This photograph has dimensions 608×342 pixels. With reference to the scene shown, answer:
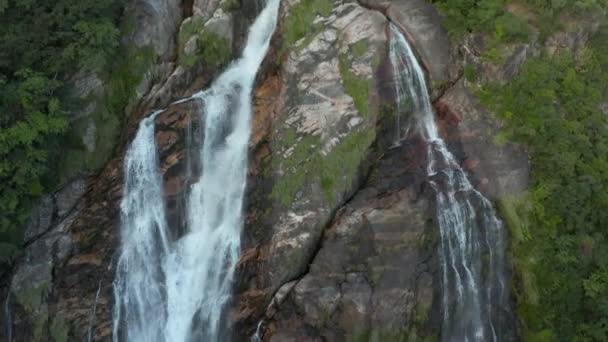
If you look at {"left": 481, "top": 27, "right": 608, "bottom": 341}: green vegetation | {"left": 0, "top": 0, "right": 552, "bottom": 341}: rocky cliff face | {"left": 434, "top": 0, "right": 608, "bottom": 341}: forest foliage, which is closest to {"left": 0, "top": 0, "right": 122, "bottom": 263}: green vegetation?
{"left": 0, "top": 0, "right": 552, "bottom": 341}: rocky cliff face

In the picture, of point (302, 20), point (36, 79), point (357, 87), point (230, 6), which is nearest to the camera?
point (36, 79)

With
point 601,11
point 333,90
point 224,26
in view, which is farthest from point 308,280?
point 601,11

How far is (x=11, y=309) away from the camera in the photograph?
49.0 ft

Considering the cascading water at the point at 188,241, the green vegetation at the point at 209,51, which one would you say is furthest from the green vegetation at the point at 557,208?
the green vegetation at the point at 209,51

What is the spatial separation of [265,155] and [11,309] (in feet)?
26.9

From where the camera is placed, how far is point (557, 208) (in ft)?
47.8

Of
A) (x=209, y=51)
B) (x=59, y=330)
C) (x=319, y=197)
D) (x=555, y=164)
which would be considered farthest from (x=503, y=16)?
(x=59, y=330)

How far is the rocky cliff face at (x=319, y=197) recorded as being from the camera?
13984 millimetres

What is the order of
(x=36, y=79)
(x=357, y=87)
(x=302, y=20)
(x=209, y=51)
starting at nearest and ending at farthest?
(x=36, y=79)
(x=357, y=87)
(x=302, y=20)
(x=209, y=51)

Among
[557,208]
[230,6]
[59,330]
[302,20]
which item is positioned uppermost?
[230,6]

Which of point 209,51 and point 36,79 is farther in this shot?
point 209,51

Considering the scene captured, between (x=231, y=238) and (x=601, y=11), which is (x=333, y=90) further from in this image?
(x=601, y=11)

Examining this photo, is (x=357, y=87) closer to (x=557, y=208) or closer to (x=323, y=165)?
(x=323, y=165)

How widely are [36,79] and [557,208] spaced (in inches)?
561
